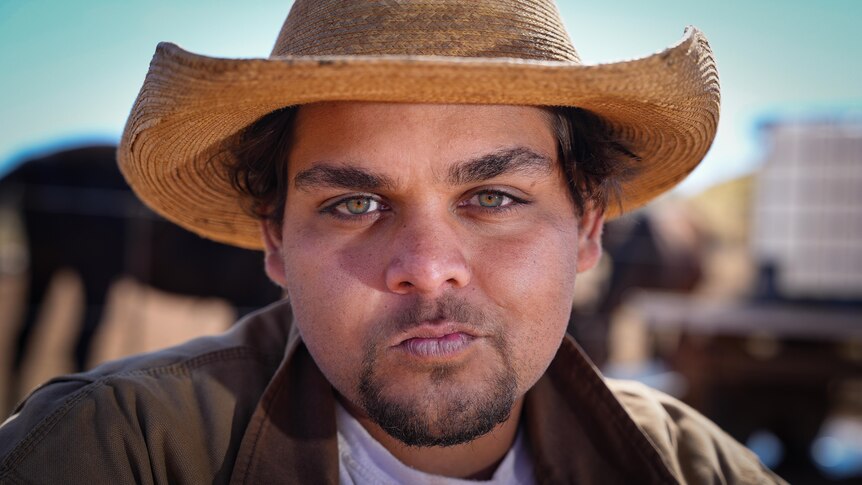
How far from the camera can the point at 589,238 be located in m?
1.77

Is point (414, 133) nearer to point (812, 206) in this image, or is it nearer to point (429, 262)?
point (429, 262)

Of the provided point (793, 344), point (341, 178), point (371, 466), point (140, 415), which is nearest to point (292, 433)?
point (371, 466)

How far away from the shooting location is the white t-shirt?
1528 millimetres

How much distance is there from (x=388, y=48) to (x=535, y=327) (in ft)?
2.04

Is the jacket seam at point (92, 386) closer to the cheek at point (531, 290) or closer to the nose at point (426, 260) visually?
the nose at point (426, 260)

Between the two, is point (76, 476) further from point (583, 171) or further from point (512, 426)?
point (583, 171)

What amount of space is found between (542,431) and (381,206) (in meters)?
0.68

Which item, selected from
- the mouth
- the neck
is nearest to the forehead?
the mouth

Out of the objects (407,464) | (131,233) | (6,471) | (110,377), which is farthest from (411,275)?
(131,233)

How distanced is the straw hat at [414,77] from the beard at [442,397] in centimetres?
41

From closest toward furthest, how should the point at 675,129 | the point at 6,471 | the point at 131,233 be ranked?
1. the point at 6,471
2. the point at 675,129
3. the point at 131,233

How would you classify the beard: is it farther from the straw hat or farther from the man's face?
the straw hat

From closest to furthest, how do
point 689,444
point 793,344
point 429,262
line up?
point 429,262
point 689,444
point 793,344

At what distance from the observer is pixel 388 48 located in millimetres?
1304
